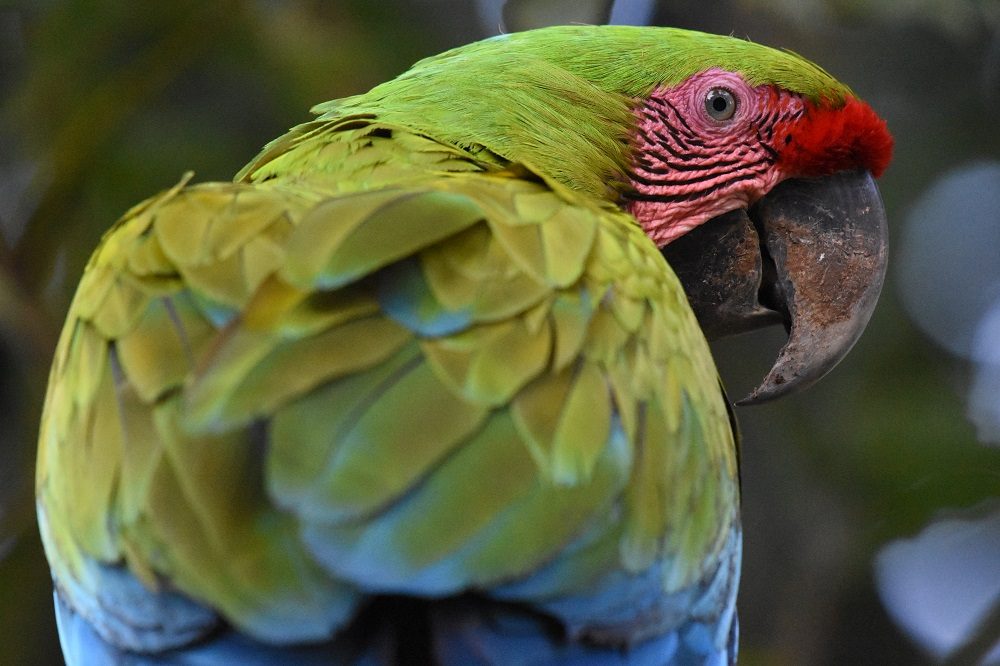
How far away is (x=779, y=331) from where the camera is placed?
7.11ft

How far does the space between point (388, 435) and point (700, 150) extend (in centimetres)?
68

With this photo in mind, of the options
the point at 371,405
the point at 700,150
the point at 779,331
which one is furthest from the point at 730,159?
the point at 779,331

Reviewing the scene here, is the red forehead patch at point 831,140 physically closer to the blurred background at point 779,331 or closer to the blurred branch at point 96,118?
the blurred background at point 779,331

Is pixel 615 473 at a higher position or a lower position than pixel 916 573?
higher

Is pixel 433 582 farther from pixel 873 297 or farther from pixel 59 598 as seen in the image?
pixel 873 297

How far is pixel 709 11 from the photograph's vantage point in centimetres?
194

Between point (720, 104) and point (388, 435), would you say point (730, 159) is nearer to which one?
point (720, 104)

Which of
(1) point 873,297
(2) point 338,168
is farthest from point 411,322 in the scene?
(1) point 873,297

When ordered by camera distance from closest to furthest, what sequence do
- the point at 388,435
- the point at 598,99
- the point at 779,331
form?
the point at 388,435, the point at 598,99, the point at 779,331

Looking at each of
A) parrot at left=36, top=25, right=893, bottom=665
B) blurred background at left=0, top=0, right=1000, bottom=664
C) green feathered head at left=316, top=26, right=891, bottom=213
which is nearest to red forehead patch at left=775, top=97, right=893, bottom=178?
green feathered head at left=316, top=26, right=891, bottom=213

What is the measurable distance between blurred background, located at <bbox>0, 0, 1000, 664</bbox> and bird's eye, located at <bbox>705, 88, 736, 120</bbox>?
0.73m

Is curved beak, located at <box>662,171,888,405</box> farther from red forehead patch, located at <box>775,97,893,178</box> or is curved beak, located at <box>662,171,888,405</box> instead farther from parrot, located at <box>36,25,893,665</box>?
parrot, located at <box>36,25,893,665</box>

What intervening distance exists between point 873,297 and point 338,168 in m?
0.58

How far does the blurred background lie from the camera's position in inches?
62.0
